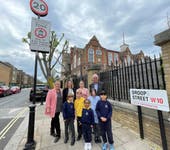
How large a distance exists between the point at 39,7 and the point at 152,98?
163 inches

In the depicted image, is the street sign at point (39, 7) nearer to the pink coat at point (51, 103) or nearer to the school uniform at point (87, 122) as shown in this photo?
the pink coat at point (51, 103)

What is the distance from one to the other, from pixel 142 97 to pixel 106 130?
1.23 metres

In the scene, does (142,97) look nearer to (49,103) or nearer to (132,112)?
(132,112)

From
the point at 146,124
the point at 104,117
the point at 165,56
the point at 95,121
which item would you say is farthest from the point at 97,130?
the point at 165,56

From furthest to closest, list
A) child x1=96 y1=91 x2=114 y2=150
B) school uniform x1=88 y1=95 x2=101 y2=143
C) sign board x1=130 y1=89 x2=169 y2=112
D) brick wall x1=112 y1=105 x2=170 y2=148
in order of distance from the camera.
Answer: school uniform x1=88 y1=95 x2=101 y2=143, child x1=96 y1=91 x2=114 y2=150, brick wall x1=112 y1=105 x2=170 y2=148, sign board x1=130 y1=89 x2=169 y2=112

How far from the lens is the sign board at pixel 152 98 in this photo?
2398mm

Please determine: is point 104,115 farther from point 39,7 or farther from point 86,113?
point 39,7

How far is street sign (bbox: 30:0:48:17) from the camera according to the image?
362 cm

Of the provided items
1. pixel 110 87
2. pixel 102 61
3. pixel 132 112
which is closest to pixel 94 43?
pixel 102 61

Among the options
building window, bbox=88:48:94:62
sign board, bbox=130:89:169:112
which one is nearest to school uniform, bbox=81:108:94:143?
sign board, bbox=130:89:169:112

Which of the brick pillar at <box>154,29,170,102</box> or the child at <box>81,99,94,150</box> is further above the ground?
the brick pillar at <box>154,29,170,102</box>

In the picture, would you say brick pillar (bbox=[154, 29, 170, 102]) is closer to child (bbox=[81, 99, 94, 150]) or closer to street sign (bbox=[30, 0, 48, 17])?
child (bbox=[81, 99, 94, 150])

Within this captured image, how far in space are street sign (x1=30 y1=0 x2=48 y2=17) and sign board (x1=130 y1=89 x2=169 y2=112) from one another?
3.70 metres

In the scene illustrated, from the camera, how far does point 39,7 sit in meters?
3.74
